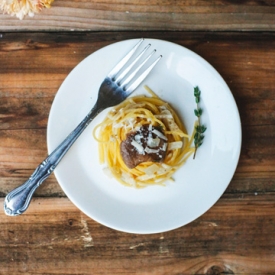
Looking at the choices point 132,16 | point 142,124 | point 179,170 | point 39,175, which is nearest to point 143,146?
point 142,124

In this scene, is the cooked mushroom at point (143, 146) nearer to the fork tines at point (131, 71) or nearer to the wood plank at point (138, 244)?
the fork tines at point (131, 71)

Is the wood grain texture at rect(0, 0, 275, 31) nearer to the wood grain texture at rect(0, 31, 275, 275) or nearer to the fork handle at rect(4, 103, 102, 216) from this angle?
the wood grain texture at rect(0, 31, 275, 275)

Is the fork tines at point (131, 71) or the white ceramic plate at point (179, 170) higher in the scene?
the fork tines at point (131, 71)

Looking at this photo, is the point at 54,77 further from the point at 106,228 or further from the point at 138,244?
the point at 138,244

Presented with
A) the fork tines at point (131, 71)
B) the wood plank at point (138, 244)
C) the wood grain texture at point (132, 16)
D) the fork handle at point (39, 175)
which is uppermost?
the wood grain texture at point (132, 16)

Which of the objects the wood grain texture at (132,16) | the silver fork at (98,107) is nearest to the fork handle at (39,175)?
the silver fork at (98,107)

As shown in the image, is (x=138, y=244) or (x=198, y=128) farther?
(x=138, y=244)

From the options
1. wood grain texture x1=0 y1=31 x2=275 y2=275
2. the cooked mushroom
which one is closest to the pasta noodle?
the cooked mushroom

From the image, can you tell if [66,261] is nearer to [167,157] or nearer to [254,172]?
[167,157]
